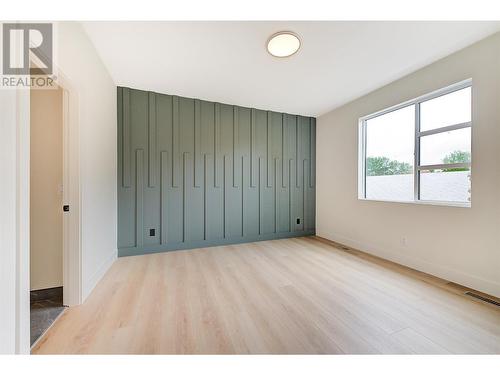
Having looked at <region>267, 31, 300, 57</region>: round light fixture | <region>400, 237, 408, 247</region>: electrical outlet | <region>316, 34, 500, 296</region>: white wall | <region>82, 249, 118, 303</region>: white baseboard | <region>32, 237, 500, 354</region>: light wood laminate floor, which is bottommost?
<region>32, 237, 500, 354</region>: light wood laminate floor

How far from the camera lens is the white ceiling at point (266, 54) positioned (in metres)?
2.01

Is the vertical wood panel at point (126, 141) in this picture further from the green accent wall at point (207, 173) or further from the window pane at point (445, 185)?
the window pane at point (445, 185)

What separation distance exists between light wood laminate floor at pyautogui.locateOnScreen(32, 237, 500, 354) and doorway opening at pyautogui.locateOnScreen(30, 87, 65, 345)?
55cm

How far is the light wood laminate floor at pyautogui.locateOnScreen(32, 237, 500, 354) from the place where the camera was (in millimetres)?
1419

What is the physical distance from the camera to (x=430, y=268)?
258 cm

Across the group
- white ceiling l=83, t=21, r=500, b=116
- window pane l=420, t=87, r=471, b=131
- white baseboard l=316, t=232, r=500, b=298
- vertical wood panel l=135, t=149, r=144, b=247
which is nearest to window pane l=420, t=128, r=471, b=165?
window pane l=420, t=87, r=471, b=131

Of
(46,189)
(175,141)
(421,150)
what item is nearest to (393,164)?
(421,150)

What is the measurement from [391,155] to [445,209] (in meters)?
1.07

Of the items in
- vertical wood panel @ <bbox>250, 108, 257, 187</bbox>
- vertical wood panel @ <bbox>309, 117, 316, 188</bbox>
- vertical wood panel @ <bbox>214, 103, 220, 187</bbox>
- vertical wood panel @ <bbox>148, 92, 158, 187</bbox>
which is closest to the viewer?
vertical wood panel @ <bbox>148, 92, 158, 187</bbox>

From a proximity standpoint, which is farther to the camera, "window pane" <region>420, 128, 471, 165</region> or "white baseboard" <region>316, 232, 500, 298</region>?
"window pane" <region>420, 128, 471, 165</region>

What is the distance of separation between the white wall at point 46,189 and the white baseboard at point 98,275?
0.33m

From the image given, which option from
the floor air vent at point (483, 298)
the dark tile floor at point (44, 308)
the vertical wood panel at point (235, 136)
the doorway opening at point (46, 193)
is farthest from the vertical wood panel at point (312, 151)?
the dark tile floor at point (44, 308)

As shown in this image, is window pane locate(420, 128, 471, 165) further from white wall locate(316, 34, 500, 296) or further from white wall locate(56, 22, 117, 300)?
white wall locate(56, 22, 117, 300)
